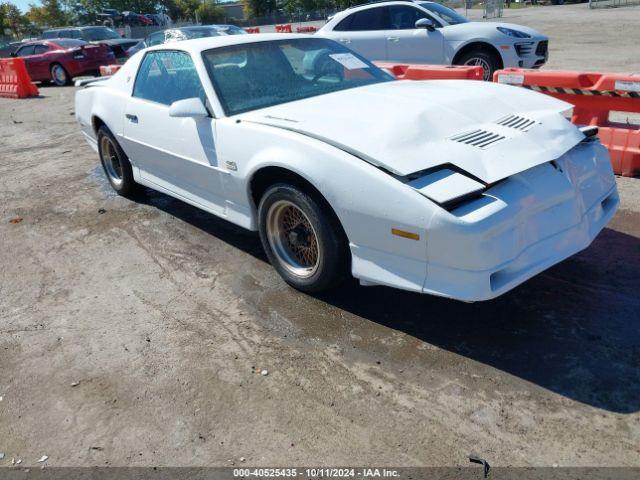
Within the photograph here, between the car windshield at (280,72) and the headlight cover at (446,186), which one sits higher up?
the car windshield at (280,72)

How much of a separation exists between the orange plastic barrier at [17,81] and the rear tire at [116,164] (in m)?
11.2

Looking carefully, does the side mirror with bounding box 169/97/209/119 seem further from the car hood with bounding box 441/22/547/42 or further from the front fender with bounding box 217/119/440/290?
the car hood with bounding box 441/22/547/42

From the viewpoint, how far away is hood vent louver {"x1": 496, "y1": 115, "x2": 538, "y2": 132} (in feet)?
10.7

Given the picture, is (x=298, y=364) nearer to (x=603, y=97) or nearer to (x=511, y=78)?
(x=603, y=97)

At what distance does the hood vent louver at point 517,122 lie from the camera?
3.26 metres

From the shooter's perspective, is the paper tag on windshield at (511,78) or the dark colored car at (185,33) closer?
the paper tag on windshield at (511,78)

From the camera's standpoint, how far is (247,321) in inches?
135

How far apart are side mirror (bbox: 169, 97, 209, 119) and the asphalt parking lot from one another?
44.5 inches

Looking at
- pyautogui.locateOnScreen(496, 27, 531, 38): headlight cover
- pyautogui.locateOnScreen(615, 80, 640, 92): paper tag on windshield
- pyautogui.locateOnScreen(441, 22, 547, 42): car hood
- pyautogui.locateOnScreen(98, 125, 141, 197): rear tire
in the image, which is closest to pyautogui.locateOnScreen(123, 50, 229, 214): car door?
pyautogui.locateOnScreen(98, 125, 141, 197): rear tire

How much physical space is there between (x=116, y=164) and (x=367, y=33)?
568 cm

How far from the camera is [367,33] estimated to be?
32.1 ft

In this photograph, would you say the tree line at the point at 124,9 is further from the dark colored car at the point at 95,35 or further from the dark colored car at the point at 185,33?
the dark colored car at the point at 185,33

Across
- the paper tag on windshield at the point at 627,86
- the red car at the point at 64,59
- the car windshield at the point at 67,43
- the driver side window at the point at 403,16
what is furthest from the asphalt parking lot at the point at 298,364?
the car windshield at the point at 67,43

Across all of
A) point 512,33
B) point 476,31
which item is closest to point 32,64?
point 476,31
